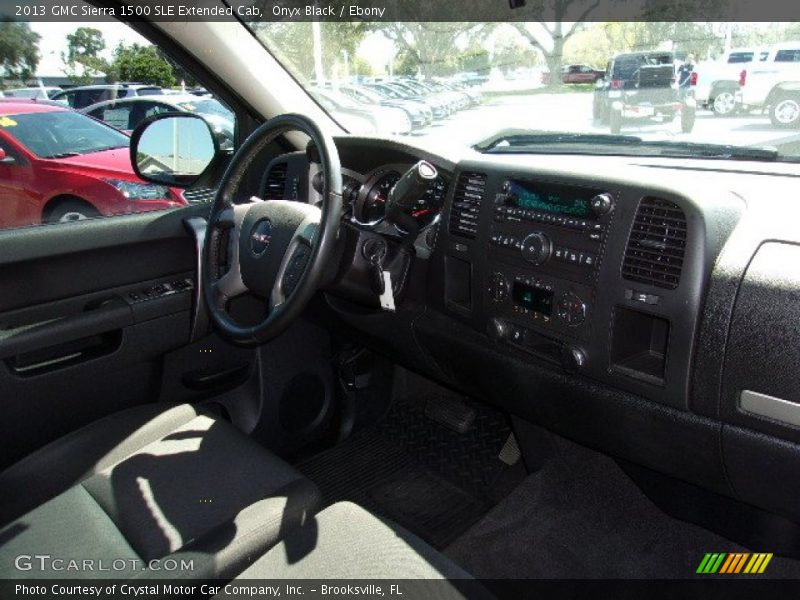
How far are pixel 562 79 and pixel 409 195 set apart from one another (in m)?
0.70

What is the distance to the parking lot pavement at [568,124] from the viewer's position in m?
1.72

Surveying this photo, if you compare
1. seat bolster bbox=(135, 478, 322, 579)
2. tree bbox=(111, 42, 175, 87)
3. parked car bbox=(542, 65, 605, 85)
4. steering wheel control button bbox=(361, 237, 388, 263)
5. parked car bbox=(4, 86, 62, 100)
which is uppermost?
tree bbox=(111, 42, 175, 87)

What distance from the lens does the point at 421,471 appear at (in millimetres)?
2641

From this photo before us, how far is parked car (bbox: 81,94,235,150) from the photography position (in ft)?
7.75

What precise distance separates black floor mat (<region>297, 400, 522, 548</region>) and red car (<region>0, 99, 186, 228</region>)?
4.27ft

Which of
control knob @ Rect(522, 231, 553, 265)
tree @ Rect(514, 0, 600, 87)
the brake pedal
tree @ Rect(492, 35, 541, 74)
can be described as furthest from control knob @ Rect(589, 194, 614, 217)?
the brake pedal

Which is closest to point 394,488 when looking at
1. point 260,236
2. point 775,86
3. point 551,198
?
point 260,236

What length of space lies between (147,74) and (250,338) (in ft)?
3.86

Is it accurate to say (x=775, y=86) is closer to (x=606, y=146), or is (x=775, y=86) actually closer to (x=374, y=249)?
(x=606, y=146)

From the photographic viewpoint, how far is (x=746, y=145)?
5.68ft

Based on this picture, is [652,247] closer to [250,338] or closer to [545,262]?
[545,262]

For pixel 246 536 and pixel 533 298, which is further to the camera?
pixel 533 298

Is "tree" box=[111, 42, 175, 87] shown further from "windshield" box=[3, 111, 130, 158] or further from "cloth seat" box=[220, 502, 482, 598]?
"cloth seat" box=[220, 502, 482, 598]

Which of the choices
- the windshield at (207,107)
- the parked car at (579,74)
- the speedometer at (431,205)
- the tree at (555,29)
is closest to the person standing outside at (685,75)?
the parked car at (579,74)
